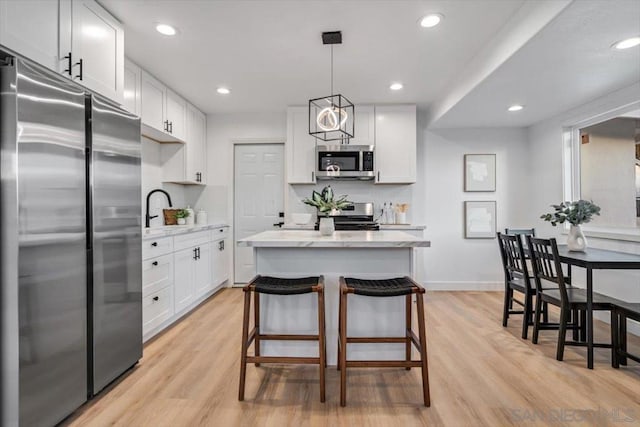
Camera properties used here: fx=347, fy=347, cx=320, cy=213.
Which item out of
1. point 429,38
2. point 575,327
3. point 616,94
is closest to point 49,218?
point 429,38

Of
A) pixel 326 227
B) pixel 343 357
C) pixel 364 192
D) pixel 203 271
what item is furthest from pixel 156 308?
pixel 364 192

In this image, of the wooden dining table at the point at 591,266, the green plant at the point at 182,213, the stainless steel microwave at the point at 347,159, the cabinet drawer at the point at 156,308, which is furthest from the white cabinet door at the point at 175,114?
the wooden dining table at the point at 591,266

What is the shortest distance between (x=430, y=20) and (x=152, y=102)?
2.67 meters

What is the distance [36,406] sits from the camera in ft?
5.23

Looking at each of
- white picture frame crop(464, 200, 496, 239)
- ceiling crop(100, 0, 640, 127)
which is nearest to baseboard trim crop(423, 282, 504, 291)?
white picture frame crop(464, 200, 496, 239)

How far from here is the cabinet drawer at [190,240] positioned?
3354mm

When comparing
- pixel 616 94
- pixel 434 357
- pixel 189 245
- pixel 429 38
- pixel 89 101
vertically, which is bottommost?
pixel 434 357

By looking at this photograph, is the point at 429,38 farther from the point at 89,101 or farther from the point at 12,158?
the point at 12,158

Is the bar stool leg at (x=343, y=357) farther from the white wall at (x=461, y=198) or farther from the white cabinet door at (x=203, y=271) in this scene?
the white wall at (x=461, y=198)

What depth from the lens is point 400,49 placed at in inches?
116

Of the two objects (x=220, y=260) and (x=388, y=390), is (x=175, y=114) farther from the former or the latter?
(x=388, y=390)

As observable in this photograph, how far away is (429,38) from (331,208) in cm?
158

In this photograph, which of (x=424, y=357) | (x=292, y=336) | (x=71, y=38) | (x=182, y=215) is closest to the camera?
(x=424, y=357)

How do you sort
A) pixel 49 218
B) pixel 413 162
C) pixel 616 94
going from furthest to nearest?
pixel 413 162 < pixel 616 94 < pixel 49 218
